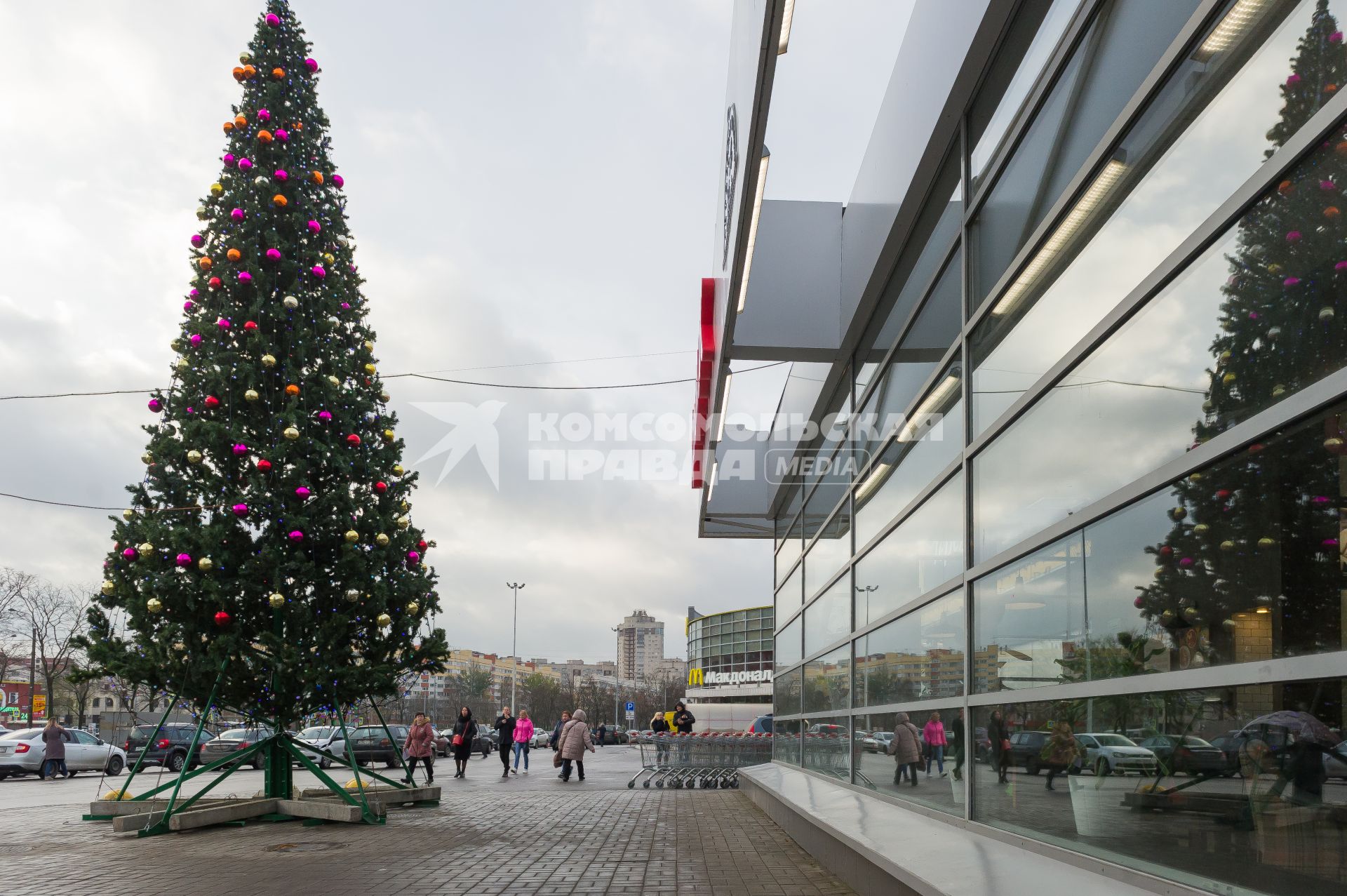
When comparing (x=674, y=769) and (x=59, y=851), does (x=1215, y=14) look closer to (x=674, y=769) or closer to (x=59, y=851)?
(x=59, y=851)

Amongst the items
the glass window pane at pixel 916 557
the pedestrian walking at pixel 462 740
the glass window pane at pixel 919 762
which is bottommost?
the pedestrian walking at pixel 462 740

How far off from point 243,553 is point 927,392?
27.4ft

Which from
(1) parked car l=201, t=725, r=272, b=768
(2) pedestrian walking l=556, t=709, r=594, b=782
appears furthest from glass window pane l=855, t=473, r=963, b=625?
(1) parked car l=201, t=725, r=272, b=768

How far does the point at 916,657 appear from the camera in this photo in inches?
334

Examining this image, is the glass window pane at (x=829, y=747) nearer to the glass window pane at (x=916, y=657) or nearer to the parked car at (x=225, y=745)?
the glass window pane at (x=916, y=657)

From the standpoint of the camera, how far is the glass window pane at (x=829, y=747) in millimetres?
11852

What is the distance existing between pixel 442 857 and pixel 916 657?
15.1ft

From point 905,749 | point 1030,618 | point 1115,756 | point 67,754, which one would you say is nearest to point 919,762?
point 905,749

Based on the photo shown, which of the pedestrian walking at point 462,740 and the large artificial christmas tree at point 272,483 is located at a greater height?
the large artificial christmas tree at point 272,483

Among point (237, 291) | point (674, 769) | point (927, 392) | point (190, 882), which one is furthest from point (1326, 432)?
point (674, 769)

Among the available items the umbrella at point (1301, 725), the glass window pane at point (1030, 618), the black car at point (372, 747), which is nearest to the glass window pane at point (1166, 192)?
the glass window pane at point (1030, 618)

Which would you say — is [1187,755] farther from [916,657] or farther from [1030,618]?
[916,657]

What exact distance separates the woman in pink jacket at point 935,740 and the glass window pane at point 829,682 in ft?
12.1

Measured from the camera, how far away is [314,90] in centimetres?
1464
